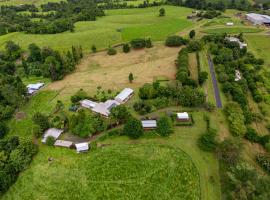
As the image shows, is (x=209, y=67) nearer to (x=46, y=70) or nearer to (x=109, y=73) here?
(x=109, y=73)

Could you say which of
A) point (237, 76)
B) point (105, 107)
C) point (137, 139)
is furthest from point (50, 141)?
point (237, 76)

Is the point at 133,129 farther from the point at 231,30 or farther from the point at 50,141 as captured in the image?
the point at 231,30

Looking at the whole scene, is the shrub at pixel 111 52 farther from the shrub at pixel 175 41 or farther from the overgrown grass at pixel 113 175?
the overgrown grass at pixel 113 175

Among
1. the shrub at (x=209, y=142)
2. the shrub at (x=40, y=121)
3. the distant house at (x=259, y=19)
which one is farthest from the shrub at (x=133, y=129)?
the distant house at (x=259, y=19)

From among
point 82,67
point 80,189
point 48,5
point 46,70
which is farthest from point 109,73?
point 48,5

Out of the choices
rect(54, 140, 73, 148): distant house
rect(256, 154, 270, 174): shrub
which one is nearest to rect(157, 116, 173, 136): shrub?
rect(256, 154, 270, 174): shrub
